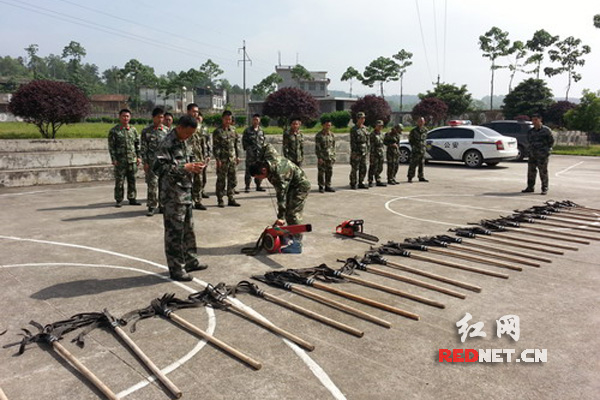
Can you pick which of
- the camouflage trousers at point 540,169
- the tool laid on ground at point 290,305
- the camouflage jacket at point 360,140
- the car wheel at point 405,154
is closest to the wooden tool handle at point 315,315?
the tool laid on ground at point 290,305

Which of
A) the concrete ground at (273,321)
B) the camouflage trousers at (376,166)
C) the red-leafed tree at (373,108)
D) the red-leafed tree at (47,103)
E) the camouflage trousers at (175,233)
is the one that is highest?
the red-leafed tree at (373,108)

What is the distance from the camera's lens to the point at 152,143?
8.83 meters

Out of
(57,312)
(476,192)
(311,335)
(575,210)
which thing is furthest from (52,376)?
(476,192)

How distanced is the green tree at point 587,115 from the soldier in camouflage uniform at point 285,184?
3166cm

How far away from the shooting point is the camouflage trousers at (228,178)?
33.0ft

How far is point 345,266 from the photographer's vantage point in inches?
220

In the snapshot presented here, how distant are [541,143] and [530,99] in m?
38.8

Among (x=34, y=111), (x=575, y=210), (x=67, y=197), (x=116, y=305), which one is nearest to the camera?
(x=116, y=305)

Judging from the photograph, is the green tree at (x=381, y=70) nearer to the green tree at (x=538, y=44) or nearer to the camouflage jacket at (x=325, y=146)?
the green tree at (x=538, y=44)

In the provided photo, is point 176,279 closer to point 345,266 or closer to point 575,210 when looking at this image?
point 345,266

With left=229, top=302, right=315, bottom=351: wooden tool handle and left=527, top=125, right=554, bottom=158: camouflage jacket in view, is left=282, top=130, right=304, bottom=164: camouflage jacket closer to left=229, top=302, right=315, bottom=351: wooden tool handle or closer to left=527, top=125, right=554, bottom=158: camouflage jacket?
left=527, top=125, right=554, bottom=158: camouflage jacket

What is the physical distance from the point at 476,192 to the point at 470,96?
1596 inches

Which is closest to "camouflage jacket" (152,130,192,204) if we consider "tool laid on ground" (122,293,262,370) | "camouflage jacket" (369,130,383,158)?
"tool laid on ground" (122,293,262,370)

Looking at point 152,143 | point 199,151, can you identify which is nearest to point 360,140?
point 199,151
